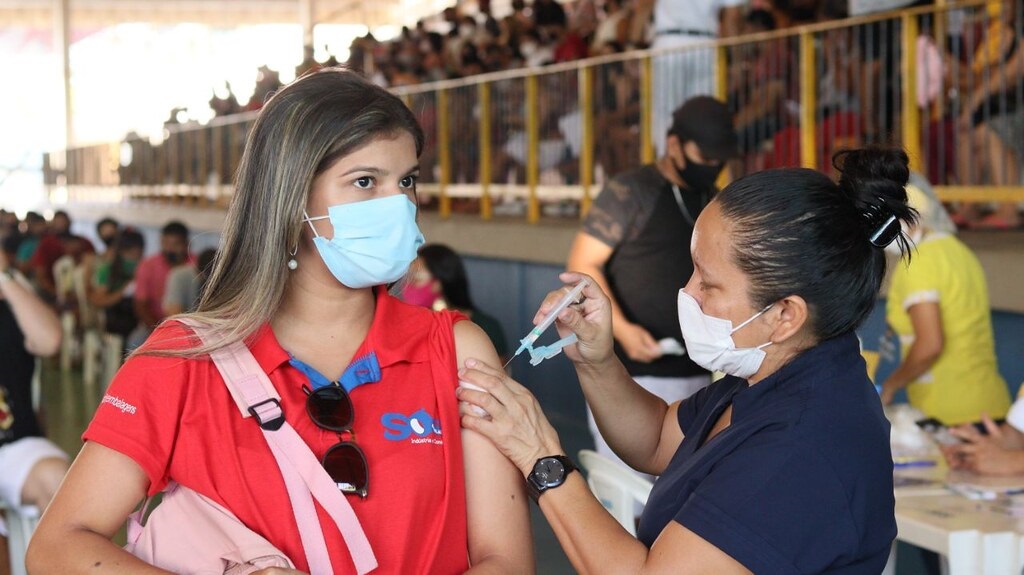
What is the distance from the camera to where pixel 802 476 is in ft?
5.68

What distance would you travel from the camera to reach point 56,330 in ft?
13.6

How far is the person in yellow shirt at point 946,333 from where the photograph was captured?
3.98 metres

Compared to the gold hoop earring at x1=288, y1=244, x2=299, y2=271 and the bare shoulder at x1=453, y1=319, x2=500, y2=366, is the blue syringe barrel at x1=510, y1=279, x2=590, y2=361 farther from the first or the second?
the gold hoop earring at x1=288, y1=244, x2=299, y2=271

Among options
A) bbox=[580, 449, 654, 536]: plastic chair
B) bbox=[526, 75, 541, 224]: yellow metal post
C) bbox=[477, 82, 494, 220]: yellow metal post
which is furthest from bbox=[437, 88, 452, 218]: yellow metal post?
bbox=[580, 449, 654, 536]: plastic chair

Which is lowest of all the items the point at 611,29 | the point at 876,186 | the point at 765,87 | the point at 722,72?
the point at 876,186

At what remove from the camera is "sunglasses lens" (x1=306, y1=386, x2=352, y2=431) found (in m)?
1.89

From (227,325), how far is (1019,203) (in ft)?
13.8

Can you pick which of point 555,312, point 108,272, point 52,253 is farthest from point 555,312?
point 52,253

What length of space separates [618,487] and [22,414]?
197 centimetres

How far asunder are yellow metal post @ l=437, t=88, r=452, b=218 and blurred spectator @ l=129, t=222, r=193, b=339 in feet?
6.33

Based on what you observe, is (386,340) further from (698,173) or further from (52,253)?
(52,253)

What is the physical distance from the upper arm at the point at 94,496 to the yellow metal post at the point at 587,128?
5.96 metres

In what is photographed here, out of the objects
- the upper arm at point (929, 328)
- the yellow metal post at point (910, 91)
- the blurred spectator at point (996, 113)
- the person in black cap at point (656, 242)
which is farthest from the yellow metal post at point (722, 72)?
the upper arm at point (929, 328)

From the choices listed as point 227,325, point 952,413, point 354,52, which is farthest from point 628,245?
point 354,52
